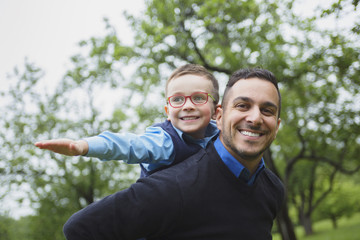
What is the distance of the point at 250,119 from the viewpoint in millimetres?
2082

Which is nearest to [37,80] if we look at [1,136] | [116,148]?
[1,136]

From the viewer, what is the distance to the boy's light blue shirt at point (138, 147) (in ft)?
6.28

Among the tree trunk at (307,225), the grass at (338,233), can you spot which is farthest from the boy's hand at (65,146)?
the tree trunk at (307,225)

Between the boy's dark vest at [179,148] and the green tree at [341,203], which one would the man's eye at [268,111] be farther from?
the green tree at [341,203]

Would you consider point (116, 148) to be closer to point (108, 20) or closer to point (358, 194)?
point (108, 20)

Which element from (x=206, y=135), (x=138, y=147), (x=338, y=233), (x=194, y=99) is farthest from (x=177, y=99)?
(x=338, y=233)

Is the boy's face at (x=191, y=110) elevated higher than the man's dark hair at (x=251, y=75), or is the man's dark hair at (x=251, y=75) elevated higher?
the man's dark hair at (x=251, y=75)

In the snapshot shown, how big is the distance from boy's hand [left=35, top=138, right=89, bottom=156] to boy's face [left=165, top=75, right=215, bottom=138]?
3.49 ft

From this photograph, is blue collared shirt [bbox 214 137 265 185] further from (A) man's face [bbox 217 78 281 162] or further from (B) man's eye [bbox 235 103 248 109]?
(B) man's eye [bbox 235 103 248 109]

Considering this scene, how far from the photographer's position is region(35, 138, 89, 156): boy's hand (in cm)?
156

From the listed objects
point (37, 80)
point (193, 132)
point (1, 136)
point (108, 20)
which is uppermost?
point (108, 20)

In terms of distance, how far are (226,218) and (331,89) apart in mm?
13354

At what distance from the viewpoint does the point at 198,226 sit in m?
1.89

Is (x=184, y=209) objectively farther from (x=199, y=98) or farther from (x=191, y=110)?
(x=199, y=98)
